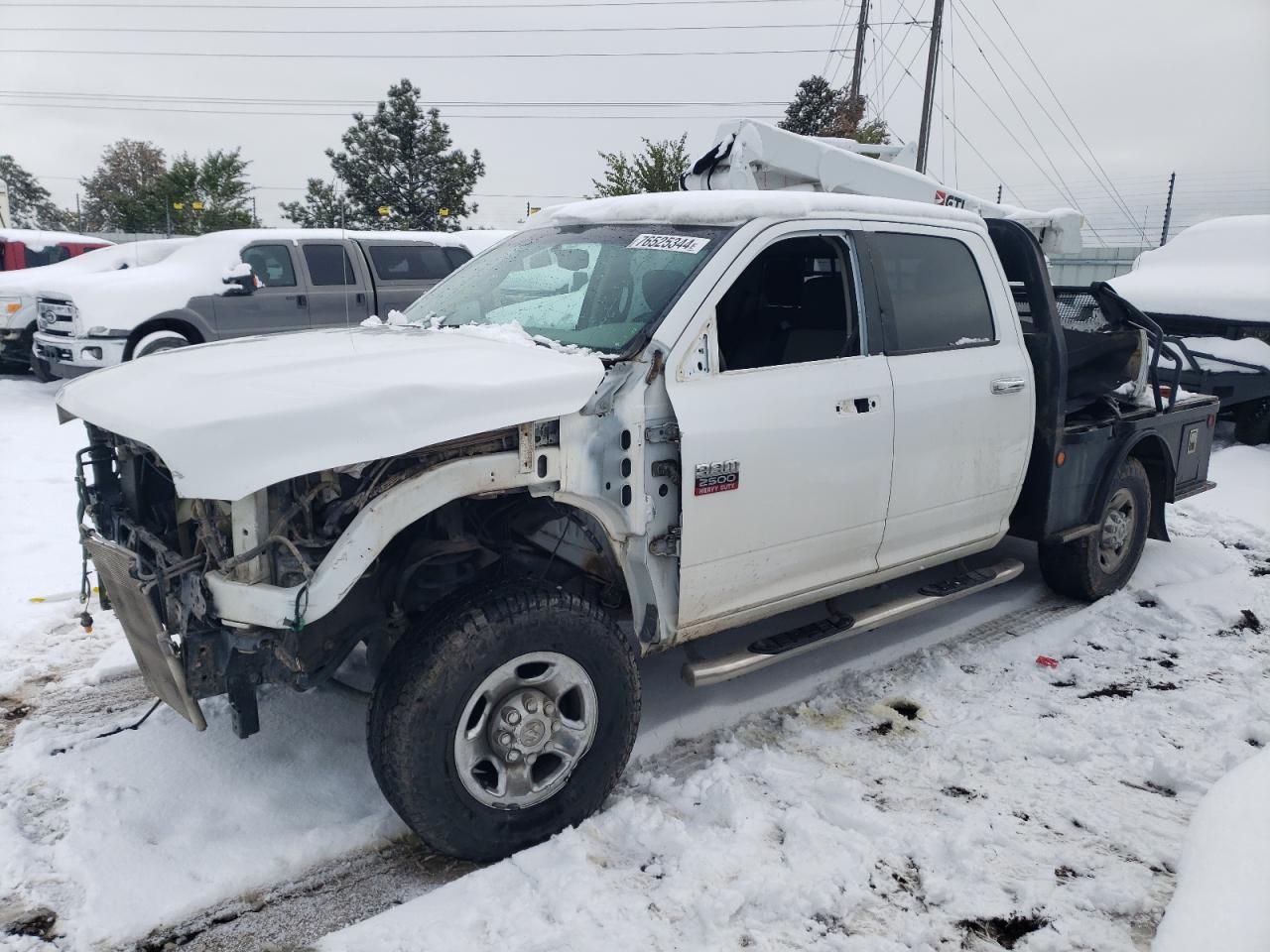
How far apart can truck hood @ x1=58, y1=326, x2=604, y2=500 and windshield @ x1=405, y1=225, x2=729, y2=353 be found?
0.90 feet

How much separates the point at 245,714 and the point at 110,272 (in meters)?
9.50

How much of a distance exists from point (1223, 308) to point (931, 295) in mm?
7125

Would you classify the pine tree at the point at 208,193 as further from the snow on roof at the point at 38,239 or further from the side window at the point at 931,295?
the side window at the point at 931,295

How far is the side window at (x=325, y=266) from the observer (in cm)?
1078

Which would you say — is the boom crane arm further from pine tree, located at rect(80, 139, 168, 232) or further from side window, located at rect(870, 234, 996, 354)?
pine tree, located at rect(80, 139, 168, 232)

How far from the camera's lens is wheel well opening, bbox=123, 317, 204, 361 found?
32.2ft

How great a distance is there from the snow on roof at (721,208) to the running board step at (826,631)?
1.65 m

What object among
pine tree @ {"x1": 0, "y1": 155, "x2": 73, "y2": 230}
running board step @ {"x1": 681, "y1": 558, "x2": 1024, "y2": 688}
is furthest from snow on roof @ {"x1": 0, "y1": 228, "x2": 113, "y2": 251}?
pine tree @ {"x1": 0, "y1": 155, "x2": 73, "y2": 230}

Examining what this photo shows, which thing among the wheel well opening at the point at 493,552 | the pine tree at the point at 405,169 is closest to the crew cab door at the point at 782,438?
the wheel well opening at the point at 493,552

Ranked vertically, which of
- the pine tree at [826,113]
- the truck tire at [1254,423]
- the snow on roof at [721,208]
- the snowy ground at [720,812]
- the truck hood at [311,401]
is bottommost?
the snowy ground at [720,812]

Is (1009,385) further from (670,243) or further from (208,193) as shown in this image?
(208,193)

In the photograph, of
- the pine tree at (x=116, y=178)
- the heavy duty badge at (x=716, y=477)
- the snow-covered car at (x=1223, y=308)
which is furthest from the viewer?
the pine tree at (x=116, y=178)

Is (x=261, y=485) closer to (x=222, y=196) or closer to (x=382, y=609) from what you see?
(x=382, y=609)

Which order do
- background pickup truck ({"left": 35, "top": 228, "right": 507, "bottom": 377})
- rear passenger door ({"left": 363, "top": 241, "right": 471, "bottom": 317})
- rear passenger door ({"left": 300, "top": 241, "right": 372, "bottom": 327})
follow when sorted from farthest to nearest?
1. rear passenger door ({"left": 363, "top": 241, "right": 471, "bottom": 317})
2. rear passenger door ({"left": 300, "top": 241, "right": 372, "bottom": 327})
3. background pickup truck ({"left": 35, "top": 228, "right": 507, "bottom": 377})
